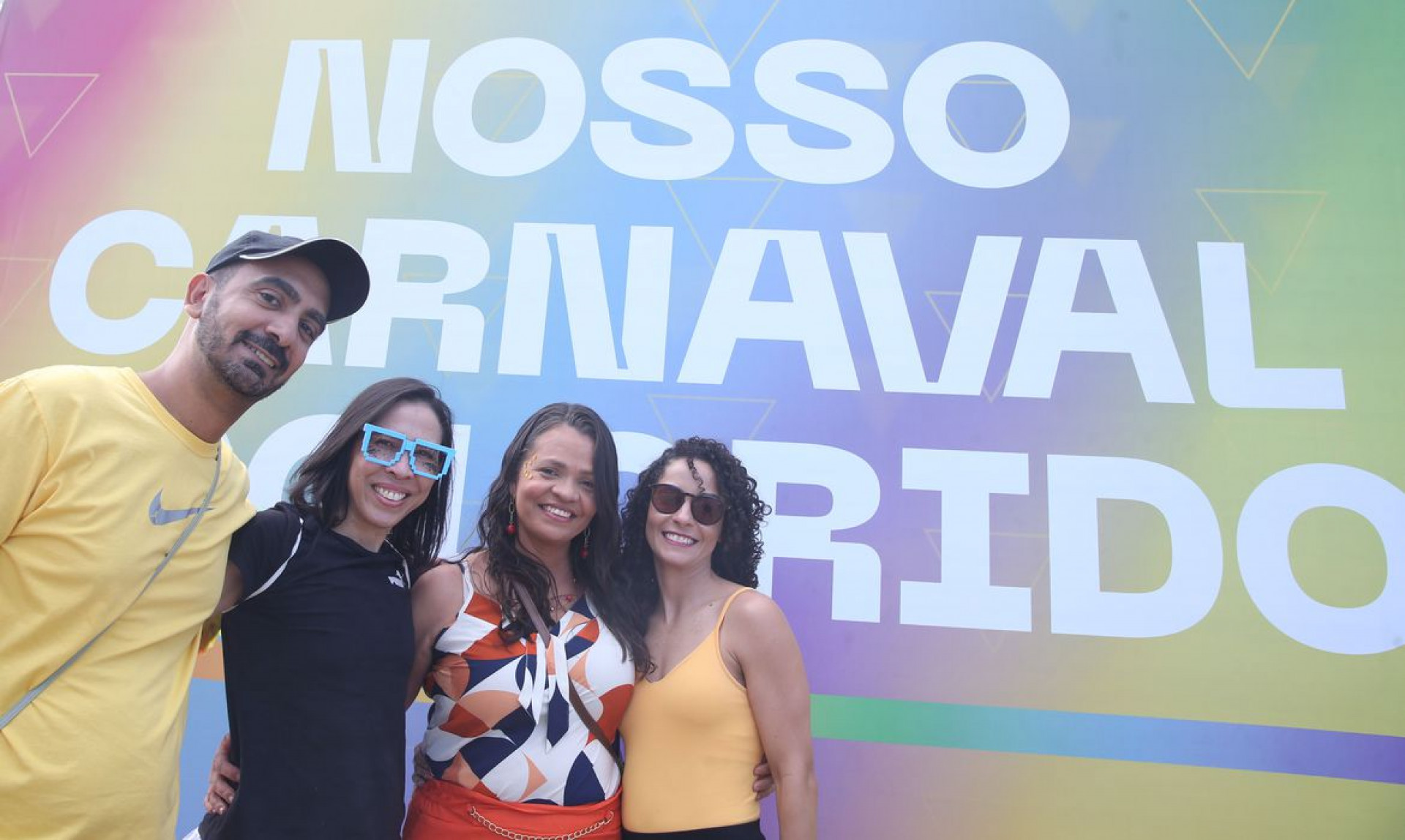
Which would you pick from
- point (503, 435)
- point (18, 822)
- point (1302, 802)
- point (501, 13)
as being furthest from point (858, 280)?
point (18, 822)

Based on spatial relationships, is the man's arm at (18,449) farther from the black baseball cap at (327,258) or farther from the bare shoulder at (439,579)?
the bare shoulder at (439,579)

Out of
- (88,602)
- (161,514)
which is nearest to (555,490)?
(161,514)

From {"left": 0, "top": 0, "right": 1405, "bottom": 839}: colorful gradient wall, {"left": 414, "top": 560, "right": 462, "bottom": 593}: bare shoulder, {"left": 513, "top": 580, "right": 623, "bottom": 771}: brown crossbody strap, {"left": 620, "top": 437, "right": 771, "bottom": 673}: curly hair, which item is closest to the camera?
{"left": 513, "top": 580, "right": 623, "bottom": 771}: brown crossbody strap

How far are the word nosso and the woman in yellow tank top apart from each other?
1.74 m

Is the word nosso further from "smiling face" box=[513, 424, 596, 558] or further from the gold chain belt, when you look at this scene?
the gold chain belt

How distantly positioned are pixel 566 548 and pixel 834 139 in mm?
2142

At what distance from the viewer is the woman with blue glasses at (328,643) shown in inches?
72.5

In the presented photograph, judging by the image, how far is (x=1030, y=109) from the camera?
3490 mm

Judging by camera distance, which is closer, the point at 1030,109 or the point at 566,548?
the point at 566,548

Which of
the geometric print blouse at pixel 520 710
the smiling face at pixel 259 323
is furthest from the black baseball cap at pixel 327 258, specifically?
the geometric print blouse at pixel 520 710

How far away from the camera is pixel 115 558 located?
5.38ft

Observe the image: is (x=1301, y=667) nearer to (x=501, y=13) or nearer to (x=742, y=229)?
(x=742, y=229)

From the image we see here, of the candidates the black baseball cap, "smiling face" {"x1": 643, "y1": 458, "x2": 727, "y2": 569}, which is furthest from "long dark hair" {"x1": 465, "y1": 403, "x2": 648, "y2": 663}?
the black baseball cap

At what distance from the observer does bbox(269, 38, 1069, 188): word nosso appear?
351 cm
